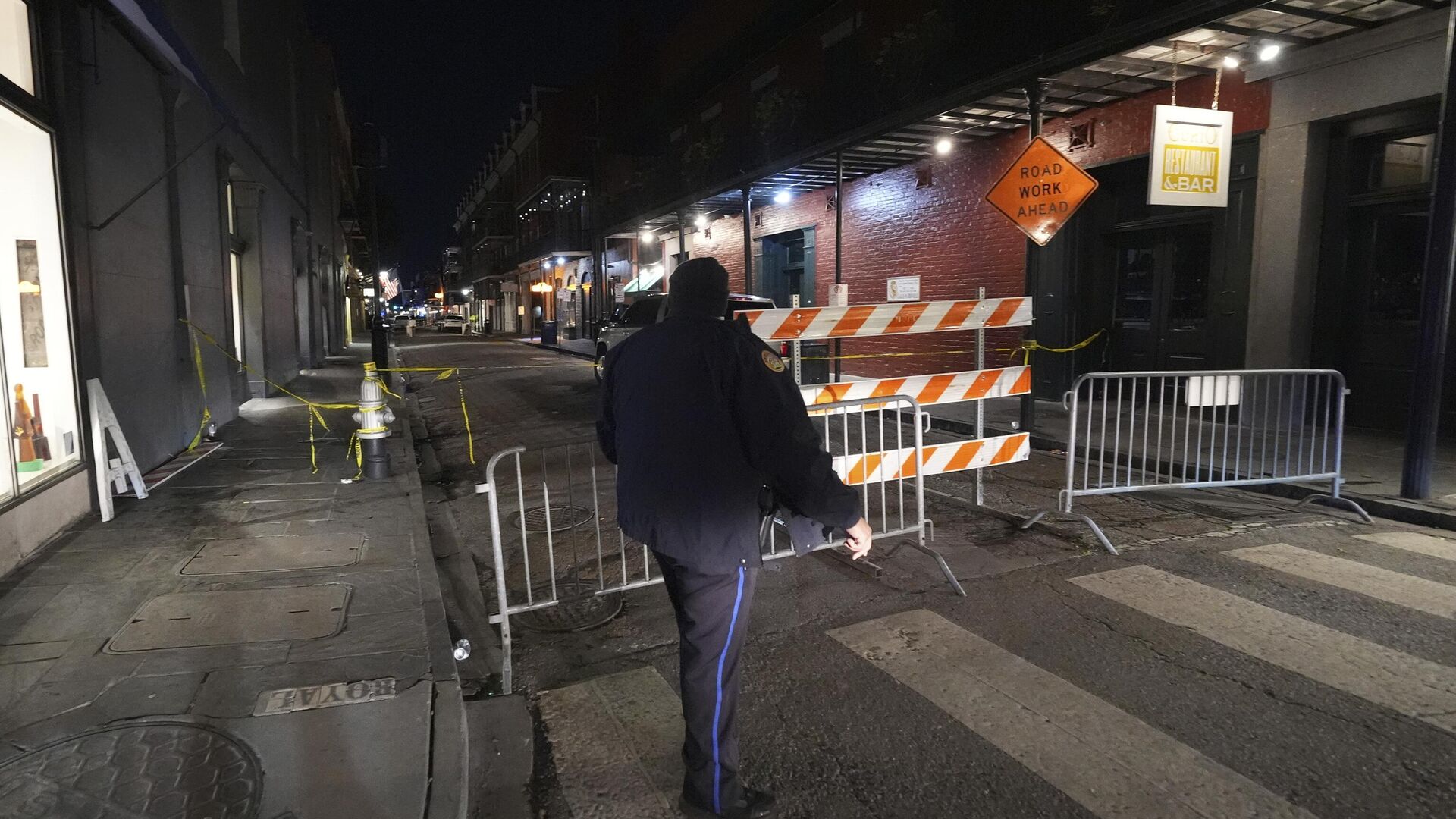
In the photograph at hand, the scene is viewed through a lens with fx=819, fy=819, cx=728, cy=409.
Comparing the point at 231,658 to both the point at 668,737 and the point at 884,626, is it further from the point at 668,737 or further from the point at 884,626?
the point at 884,626

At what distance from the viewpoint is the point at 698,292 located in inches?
108

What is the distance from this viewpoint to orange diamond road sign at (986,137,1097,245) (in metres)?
9.89

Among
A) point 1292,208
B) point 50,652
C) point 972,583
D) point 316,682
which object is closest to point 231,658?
point 316,682

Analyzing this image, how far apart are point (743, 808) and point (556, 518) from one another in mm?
4317

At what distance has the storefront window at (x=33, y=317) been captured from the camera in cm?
556

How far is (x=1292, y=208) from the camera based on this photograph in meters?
10.3

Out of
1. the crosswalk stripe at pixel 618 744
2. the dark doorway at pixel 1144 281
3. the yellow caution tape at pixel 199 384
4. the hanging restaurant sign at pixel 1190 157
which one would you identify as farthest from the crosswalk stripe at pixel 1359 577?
the yellow caution tape at pixel 199 384

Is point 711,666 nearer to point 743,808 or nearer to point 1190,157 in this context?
point 743,808

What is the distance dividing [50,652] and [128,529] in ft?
8.22

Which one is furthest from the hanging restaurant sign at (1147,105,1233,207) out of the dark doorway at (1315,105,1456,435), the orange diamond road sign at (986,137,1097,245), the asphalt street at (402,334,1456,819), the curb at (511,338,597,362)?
the curb at (511,338,597,362)

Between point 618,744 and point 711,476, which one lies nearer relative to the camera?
point 711,476

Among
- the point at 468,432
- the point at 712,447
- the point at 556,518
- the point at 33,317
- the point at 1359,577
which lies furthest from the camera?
the point at 468,432

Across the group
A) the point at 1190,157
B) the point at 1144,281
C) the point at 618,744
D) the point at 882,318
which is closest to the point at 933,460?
the point at 882,318

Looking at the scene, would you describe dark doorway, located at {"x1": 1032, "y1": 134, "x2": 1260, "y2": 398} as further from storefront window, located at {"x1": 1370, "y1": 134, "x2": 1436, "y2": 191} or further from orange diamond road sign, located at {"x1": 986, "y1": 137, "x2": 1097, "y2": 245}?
orange diamond road sign, located at {"x1": 986, "y1": 137, "x2": 1097, "y2": 245}
